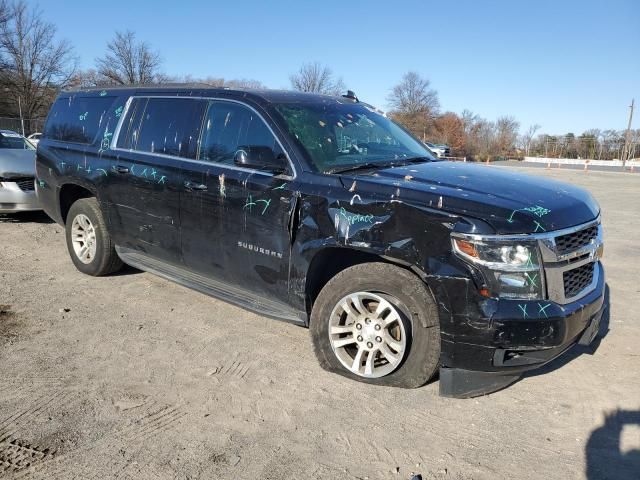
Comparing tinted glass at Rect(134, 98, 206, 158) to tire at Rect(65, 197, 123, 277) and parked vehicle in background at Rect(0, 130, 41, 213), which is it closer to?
tire at Rect(65, 197, 123, 277)

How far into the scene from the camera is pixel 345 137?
4.08 m

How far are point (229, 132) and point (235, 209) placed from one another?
0.66 metres

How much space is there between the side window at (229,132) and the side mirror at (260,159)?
44 mm

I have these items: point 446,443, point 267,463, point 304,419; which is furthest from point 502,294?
point 267,463

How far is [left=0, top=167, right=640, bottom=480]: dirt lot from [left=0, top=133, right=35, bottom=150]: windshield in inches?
231

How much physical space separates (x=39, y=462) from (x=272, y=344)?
1.86 metres

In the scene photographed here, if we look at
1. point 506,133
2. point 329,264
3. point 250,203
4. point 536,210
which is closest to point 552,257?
point 536,210

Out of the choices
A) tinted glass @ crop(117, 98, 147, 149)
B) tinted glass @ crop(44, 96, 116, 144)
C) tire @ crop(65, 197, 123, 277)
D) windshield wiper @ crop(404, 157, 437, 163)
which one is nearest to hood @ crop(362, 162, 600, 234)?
windshield wiper @ crop(404, 157, 437, 163)

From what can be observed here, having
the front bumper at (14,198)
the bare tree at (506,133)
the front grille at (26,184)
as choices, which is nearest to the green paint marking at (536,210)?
the front bumper at (14,198)

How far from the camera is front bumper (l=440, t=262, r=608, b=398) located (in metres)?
2.88

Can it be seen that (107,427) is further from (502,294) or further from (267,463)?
(502,294)

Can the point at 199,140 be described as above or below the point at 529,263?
above

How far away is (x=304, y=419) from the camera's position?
3043mm

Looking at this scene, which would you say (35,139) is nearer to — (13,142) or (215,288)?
(13,142)
